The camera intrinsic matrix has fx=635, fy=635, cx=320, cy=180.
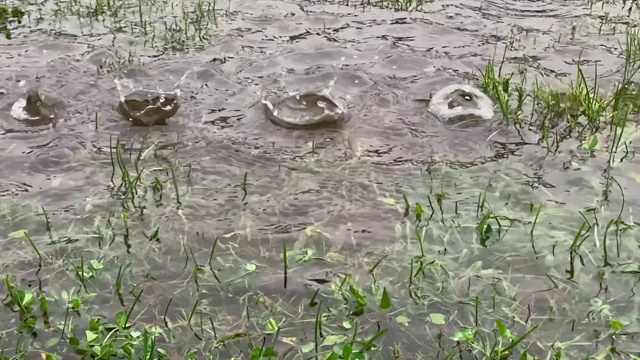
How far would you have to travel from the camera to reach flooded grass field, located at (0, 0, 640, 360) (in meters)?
3.68

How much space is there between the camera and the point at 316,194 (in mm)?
4988

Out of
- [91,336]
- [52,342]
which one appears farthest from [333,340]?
[52,342]

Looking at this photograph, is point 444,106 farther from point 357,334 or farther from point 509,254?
point 357,334

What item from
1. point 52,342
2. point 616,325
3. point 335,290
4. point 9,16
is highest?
point 9,16

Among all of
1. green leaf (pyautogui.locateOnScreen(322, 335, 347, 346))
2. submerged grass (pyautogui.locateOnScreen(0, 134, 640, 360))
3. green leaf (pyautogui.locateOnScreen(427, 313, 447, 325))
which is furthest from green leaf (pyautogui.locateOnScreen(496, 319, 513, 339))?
green leaf (pyautogui.locateOnScreen(322, 335, 347, 346))

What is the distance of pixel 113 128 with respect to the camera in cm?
584

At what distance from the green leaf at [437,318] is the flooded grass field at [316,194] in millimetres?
14

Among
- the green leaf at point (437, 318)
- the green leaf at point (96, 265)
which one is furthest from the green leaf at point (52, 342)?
the green leaf at point (437, 318)

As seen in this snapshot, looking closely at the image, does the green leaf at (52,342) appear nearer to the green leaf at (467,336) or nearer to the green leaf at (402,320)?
the green leaf at (402,320)

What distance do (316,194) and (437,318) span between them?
161cm

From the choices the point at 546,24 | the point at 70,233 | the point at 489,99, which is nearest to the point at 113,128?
the point at 70,233

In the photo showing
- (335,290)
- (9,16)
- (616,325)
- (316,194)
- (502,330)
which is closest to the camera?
(502,330)

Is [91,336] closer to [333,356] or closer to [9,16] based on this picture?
[333,356]

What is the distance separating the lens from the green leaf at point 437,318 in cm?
371
